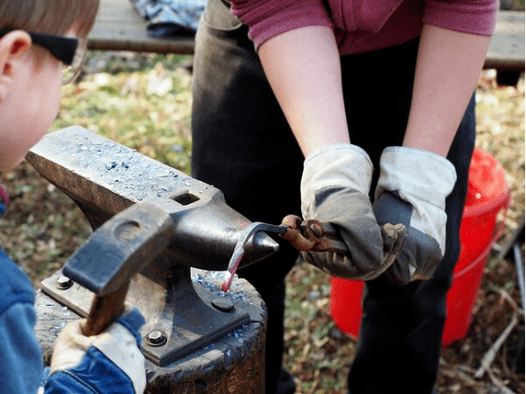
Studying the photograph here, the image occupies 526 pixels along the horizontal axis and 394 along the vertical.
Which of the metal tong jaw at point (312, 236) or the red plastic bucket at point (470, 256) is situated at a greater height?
the metal tong jaw at point (312, 236)

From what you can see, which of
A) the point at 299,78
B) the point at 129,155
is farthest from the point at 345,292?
→ the point at 129,155

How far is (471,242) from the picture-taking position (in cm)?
260

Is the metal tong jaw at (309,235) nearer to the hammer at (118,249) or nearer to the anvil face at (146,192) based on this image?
the anvil face at (146,192)

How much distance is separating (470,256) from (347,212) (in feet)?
4.30

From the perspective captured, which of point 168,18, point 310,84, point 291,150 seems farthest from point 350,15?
point 168,18

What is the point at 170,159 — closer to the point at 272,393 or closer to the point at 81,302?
the point at 272,393

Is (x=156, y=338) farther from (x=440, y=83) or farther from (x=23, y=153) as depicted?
(x=440, y=83)

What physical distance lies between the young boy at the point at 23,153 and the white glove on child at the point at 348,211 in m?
0.49

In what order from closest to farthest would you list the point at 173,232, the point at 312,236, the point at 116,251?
the point at 116,251
the point at 173,232
the point at 312,236

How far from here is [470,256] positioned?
2641 millimetres

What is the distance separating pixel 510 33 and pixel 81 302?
2.54 meters

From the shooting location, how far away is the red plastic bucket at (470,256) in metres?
2.54

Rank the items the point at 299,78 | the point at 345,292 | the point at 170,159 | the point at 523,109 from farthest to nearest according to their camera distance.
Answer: the point at 523,109 → the point at 170,159 → the point at 345,292 → the point at 299,78

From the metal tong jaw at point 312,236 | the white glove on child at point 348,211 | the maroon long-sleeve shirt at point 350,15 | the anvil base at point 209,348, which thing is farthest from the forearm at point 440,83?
the anvil base at point 209,348
